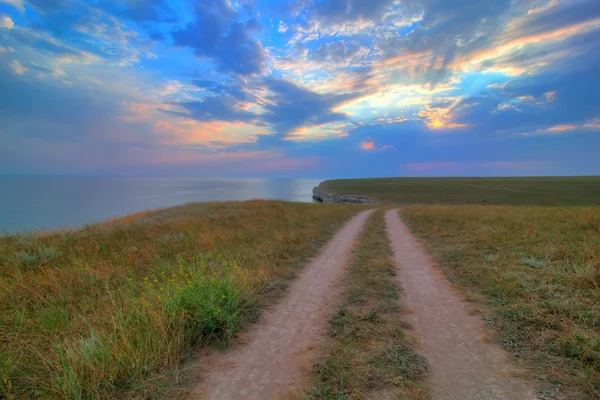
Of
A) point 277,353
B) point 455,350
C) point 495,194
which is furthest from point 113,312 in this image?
point 495,194

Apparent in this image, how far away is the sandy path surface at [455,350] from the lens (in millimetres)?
2928

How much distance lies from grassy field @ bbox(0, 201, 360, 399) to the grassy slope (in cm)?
441

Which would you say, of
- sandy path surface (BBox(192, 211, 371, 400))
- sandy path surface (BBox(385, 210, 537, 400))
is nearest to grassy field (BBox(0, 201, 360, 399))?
sandy path surface (BBox(192, 211, 371, 400))

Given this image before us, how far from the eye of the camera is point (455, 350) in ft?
12.1

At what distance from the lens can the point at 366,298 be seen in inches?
219

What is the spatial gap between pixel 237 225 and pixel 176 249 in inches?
222

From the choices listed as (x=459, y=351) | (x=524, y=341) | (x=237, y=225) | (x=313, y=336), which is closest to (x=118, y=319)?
(x=313, y=336)

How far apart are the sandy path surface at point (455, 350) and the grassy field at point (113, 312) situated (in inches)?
120

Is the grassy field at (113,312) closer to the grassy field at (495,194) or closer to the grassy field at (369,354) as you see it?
the grassy field at (369,354)

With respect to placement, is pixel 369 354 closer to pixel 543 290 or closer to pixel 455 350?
pixel 455 350

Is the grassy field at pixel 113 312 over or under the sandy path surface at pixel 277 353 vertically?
over

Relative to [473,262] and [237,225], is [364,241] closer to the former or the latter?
[473,262]

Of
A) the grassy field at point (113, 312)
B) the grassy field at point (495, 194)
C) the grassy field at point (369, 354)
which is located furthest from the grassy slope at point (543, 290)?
the grassy field at point (495, 194)

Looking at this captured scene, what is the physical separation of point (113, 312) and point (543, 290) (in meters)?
8.58
